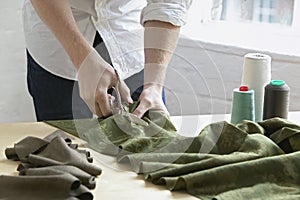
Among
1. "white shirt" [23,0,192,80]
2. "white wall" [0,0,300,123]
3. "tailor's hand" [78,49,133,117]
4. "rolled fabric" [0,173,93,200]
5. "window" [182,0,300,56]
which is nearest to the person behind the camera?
"rolled fabric" [0,173,93,200]

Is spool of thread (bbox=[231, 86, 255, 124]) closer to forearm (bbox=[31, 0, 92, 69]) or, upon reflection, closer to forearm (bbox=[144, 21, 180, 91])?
forearm (bbox=[144, 21, 180, 91])

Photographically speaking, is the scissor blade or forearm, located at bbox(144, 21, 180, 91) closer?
the scissor blade

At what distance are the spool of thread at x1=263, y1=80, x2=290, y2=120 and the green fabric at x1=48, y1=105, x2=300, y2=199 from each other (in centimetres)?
16

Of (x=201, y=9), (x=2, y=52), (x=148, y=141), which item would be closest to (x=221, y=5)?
(x=201, y=9)

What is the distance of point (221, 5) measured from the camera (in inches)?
114

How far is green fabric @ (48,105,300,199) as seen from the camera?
1.24m

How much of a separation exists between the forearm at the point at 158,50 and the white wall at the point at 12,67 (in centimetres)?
94

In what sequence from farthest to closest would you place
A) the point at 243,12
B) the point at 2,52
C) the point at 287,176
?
the point at 243,12 → the point at 2,52 → the point at 287,176

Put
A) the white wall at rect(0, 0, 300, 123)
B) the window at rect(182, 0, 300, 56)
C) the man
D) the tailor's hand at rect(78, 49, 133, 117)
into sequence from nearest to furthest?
the tailor's hand at rect(78, 49, 133, 117)
the man
the white wall at rect(0, 0, 300, 123)
the window at rect(182, 0, 300, 56)

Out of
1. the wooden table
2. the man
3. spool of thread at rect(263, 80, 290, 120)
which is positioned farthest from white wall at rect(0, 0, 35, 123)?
spool of thread at rect(263, 80, 290, 120)

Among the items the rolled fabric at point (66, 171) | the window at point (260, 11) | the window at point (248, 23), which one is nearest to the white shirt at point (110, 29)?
the rolled fabric at point (66, 171)

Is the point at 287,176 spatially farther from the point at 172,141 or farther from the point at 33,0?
the point at 33,0

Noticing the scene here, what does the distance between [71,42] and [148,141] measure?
1.28ft

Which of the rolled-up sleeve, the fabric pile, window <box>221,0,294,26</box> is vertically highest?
the rolled-up sleeve
